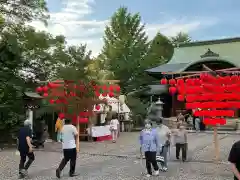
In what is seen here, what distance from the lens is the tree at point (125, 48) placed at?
31750mm

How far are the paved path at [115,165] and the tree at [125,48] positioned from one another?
16.9 m

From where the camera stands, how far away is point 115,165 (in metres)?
11.0

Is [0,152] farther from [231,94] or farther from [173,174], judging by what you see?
[231,94]

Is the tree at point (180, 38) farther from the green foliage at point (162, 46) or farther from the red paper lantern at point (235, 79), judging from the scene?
the red paper lantern at point (235, 79)

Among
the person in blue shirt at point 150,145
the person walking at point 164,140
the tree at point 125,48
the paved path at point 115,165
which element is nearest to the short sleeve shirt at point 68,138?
the paved path at point 115,165

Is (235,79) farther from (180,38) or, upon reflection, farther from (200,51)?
(180,38)

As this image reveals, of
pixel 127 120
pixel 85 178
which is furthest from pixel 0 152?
Answer: pixel 127 120

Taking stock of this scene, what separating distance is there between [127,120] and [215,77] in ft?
48.6

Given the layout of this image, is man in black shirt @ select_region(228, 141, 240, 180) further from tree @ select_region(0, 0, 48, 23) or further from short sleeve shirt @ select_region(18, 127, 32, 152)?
tree @ select_region(0, 0, 48, 23)

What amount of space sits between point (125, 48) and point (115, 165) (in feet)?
81.3

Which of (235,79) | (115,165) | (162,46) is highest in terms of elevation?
(162,46)

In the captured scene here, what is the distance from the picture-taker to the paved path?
9242 millimetres

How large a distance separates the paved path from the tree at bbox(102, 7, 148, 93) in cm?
1686

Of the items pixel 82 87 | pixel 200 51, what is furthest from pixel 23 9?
pixel 200 51
